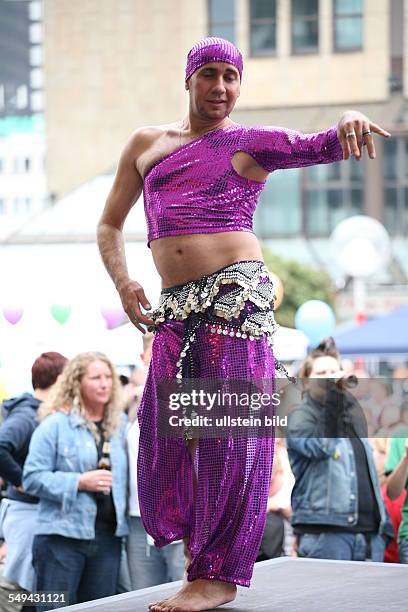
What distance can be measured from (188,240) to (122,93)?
3364cm

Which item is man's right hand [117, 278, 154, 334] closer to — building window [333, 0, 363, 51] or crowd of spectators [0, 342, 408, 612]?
crowd of spectators [0, 342, 408, 612]

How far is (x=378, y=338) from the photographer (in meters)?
12.5

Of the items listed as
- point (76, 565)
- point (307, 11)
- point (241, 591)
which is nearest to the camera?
point (241, 591)

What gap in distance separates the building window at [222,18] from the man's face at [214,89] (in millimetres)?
31338

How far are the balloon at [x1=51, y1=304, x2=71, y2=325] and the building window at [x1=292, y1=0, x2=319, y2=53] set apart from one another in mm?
21989

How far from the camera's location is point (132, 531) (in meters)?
6.06

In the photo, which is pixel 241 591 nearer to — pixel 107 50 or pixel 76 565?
pixel 76 565

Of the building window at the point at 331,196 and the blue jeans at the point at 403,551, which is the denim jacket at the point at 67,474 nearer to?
the blue jeans at the point at 403,551

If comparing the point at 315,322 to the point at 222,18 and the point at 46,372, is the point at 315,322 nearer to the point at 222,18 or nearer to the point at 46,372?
the point at 46,372

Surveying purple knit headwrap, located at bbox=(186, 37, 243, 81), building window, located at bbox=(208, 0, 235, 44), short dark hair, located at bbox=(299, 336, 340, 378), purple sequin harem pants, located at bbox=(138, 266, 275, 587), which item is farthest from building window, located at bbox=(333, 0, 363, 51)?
purple sequin harem pants, located at bbox=(138, 266, 275, 587)

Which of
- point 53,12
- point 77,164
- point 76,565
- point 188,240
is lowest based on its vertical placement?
point 76,565

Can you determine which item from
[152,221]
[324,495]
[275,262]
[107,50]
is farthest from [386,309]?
[152,221]

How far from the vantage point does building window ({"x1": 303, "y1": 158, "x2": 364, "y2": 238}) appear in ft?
112

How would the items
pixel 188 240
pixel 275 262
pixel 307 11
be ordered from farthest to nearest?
pixel 307 11 → pixel 275 262 → pixel 188 240
